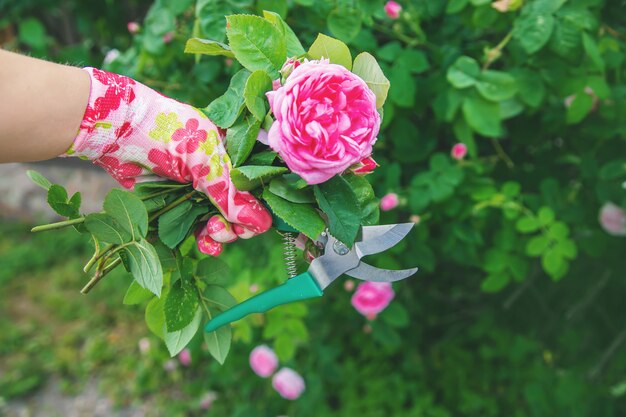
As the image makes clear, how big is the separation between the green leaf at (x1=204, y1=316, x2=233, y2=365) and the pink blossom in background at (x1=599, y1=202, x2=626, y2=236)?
1062 millimetres

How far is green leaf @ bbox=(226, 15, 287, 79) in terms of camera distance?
929 millimetres

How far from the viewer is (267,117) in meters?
0.93

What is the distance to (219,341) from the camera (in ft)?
3.49

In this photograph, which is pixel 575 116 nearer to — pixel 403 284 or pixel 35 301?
pixel 403 284

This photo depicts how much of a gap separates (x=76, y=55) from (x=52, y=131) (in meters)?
1.59

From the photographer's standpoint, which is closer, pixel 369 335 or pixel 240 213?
pixel 240 213

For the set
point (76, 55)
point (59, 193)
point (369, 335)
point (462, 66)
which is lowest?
point (369, 335)

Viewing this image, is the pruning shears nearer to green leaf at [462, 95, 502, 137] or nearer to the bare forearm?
the bare forearm

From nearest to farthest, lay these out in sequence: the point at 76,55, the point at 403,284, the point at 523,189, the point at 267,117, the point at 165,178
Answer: the point at 267,117
the point at 165,178
the point at 523,189
the point at 403,284
the point at 76,55

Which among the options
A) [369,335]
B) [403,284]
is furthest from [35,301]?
[403,284]

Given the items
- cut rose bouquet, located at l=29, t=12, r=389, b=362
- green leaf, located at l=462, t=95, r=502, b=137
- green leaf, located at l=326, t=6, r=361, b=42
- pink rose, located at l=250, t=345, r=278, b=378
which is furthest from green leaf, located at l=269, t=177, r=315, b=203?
pink rose, located at l=250, t=345, r=278, b=378

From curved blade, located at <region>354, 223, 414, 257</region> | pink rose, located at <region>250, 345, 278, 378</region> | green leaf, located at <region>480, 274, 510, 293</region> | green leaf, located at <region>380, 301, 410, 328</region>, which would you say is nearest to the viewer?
curved blade, located at <region>354, 223, 414, 257</region>

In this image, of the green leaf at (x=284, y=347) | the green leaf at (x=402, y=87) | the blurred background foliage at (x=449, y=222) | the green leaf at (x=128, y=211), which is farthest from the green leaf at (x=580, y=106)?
the green leaf at (x=128, y=211)

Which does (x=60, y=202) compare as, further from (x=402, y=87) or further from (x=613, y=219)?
(x=613, y=219)
